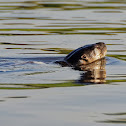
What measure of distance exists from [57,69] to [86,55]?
1620mm

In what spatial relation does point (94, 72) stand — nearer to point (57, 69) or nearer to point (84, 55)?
point (57, 69)

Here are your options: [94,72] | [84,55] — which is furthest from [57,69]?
[84,55]

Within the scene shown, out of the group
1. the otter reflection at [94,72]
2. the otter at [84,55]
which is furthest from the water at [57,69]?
the otter at [84,55]

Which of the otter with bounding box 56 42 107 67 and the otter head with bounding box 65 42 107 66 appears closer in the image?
the otter with bounding box 56 42 107 67

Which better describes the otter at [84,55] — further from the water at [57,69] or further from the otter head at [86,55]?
the water at [57,69]

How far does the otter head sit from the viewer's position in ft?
39.0

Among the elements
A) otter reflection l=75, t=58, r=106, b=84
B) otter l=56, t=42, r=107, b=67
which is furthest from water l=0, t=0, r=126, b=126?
otter l=56, t=42, r=107, b=67

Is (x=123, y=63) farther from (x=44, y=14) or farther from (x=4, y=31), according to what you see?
(x=44, y=14)

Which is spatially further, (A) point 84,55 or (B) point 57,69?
(A) point 84,55

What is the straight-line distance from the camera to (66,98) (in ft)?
25.6

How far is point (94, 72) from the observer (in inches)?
410

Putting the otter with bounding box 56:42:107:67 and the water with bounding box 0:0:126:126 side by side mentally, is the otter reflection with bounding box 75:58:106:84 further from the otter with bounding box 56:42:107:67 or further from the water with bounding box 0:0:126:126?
the otter with bounding box 56:42:107:67

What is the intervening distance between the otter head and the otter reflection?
18 centimetres

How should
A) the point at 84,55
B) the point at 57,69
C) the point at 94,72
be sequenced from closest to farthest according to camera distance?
1. the point at 94,72
2. the point at 57,69
3. the point at 84,55
